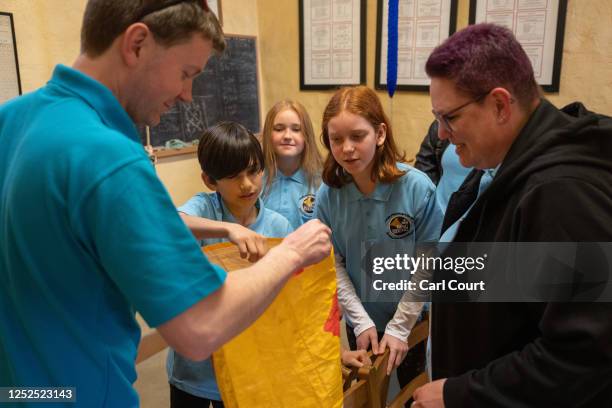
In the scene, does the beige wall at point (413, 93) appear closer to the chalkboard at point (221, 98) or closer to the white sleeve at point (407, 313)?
the chalkboard at point (221, 98)

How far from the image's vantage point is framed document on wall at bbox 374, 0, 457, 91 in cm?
276

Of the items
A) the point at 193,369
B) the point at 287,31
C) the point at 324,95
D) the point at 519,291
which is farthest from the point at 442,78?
the point at 287,31

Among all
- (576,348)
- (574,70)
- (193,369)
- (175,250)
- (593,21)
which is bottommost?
(193,369)

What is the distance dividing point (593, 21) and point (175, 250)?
2.59 m

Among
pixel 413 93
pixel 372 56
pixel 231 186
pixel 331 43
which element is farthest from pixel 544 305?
pixel 331 43

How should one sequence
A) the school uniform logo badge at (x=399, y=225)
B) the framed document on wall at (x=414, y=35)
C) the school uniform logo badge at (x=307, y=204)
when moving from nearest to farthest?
the school uniform logo badge at (x=399, y=225)
the school uniform logo badge at (x=307, y=204)
the framed document on wall at (x=414, y=35)

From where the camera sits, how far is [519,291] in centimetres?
84

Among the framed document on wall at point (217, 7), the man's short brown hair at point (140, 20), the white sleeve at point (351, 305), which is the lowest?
the white sleeve at point (351, 305)

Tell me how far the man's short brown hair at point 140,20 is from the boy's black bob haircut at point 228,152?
2.49 ft

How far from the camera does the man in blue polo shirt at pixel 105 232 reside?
2.03 ft

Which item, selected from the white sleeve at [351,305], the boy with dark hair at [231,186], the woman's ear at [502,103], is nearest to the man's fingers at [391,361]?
the white sleeve at [351,305]

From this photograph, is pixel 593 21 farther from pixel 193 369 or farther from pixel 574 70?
pixel 193 369

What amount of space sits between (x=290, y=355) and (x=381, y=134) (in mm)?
802

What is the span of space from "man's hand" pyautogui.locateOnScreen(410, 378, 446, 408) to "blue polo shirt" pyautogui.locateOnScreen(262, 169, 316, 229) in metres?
1.22
